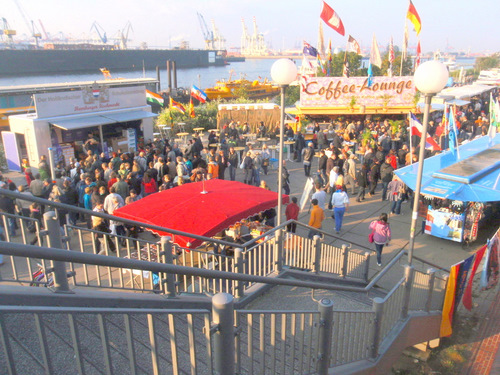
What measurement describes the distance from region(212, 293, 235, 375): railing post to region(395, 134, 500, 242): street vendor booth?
29.6 ft

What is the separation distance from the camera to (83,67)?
376ft

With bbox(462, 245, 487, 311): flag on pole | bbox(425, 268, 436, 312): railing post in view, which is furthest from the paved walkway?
bbox(425, 268, 436, 312): railing post

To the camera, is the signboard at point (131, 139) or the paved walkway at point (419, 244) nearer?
the paved walkway at point (419, 244)

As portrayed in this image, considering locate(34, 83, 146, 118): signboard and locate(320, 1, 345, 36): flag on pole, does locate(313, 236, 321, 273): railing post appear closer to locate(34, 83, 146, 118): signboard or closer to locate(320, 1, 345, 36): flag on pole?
locate(34, 83, 146, 118): signboard

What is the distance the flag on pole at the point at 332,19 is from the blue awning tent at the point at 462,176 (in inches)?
520

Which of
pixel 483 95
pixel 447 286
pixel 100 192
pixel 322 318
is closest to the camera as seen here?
pixel 322 318

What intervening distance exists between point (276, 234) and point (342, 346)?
92.0 inches

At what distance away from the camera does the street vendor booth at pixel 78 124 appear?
1606 centimetres

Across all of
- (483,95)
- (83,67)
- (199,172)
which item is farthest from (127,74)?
(199,172)

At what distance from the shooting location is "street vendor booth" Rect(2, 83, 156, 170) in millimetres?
16062

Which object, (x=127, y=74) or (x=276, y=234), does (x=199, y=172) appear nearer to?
(x=276, y=234)

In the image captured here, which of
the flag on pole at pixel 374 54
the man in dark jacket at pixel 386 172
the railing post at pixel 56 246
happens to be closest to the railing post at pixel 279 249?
the railing post at pixel 56 246

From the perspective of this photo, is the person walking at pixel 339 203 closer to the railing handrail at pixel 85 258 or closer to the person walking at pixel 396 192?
the person walking at pixel 396 192

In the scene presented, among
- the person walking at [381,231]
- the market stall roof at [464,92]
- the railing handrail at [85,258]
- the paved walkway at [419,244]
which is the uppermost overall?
the railing handrail at [85,258]
